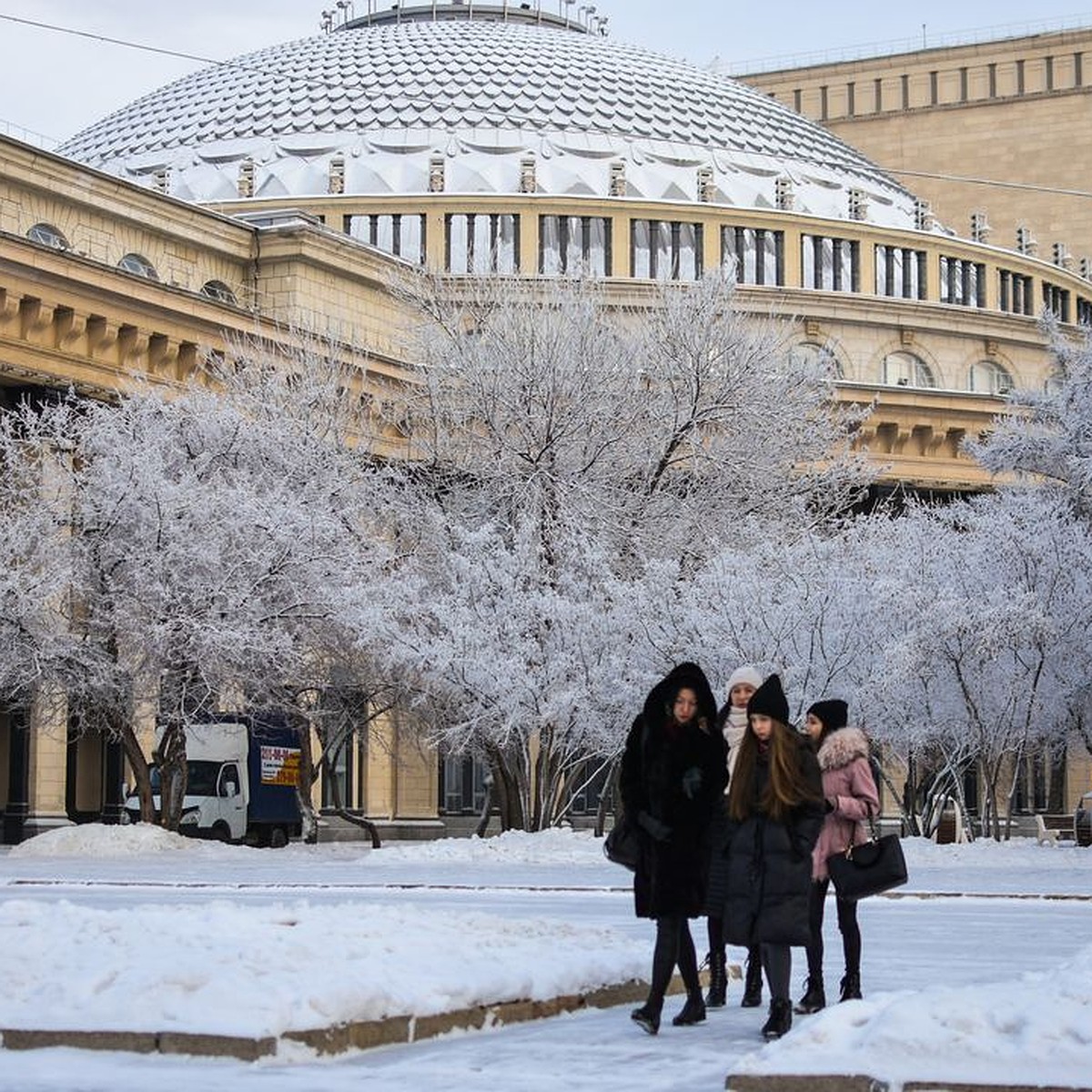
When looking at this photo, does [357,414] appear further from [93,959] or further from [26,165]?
[93,959]

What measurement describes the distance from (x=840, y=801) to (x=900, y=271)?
70.9m

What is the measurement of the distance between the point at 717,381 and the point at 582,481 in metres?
3.56

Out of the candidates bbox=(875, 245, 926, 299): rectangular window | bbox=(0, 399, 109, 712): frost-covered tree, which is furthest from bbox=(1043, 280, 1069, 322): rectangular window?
bbox=(0, 399, 109, 712): frost-covered tree

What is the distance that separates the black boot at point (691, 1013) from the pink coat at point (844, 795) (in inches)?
59.3

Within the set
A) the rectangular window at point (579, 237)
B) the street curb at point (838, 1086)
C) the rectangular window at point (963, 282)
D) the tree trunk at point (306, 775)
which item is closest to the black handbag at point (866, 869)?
the street curb at point (838, 1086)

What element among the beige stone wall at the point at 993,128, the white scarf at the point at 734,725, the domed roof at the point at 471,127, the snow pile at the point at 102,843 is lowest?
the snow pile at the point at 102,843

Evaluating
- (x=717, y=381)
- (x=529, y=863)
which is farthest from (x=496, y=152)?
(x=529, y=863)

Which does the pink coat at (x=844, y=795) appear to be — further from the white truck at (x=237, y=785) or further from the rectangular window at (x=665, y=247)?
the rectangular window at (x=665, y=247)

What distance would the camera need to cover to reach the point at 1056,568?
40.7 metres

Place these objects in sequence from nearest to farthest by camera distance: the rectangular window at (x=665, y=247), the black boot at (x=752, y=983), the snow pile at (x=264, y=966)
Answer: the snow pile at (x=264, y=966), the black boot at (x=752, y=983), the rectangular window at (x=665, y=247)

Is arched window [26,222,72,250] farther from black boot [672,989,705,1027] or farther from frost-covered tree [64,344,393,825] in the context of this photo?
black boot [672,989,705,1027]

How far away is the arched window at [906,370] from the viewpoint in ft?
260

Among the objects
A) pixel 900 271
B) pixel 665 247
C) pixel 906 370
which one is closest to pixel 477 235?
pixel 665 247

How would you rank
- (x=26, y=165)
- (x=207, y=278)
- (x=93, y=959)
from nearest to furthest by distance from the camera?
(x=93, y=959)
(x=26, y=165)
(x=207, y=278)
